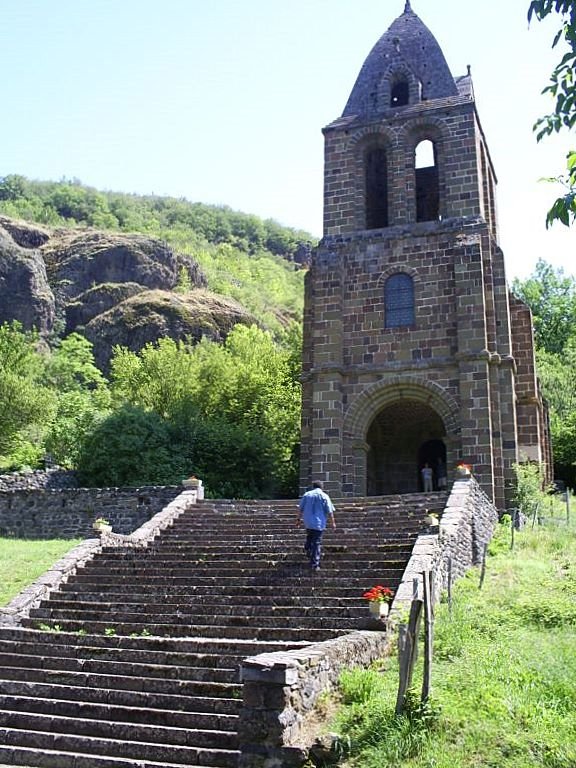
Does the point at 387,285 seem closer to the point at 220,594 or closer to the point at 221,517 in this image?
the point at 221,517

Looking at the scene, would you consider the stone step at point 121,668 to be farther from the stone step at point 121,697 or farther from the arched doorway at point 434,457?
the arched doorway at point 434,457

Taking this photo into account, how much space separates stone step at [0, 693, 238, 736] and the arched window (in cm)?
1593

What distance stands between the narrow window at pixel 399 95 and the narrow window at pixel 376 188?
1.70 m

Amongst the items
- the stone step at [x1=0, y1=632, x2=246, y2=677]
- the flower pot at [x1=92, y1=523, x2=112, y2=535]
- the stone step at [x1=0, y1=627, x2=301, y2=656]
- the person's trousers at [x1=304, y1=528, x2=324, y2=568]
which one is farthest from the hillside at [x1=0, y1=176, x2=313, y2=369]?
the stone step at [x1=0, y1=632, x2=246, y2=677]

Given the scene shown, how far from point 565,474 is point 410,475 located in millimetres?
9924

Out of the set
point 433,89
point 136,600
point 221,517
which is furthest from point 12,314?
point 136,600

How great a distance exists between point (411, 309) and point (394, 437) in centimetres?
468

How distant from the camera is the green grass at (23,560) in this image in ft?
50.2

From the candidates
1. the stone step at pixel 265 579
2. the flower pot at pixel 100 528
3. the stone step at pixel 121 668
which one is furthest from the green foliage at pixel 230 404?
the stone step at pixel 121 668

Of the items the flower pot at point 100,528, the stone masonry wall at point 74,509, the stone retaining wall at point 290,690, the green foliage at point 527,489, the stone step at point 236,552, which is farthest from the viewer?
the stone masonry wall at point 74,509

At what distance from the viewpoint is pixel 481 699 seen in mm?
7844

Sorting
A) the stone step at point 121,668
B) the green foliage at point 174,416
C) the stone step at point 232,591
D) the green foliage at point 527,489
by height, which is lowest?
the stone step at point 121,668

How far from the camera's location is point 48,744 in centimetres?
884

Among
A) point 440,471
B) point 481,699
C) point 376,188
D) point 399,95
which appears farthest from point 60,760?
Answer: point 399,95
